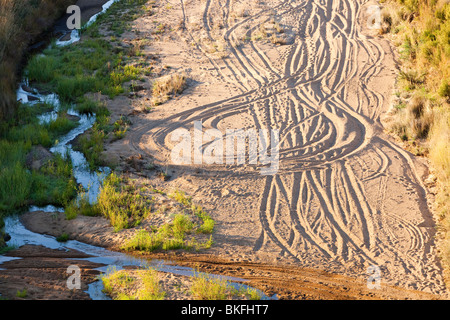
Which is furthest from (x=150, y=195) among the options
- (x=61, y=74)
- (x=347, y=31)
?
(x=347, y=31)

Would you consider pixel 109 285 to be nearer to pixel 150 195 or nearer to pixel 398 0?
pixel 150 195

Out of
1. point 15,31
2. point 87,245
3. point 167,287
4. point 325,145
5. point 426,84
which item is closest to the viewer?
point 167,287

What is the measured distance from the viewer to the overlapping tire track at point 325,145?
28.1ft

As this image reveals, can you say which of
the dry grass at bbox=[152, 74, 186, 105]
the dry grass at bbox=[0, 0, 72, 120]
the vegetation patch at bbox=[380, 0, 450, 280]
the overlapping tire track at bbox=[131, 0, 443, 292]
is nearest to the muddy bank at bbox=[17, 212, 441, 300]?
the overlapping tire track at bbox=[131, 0, 443, 292]

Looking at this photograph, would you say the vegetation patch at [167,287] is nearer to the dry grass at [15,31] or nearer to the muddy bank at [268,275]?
the muddy bank at [268,275]

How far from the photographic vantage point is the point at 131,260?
838 centimetres

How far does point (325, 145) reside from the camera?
11.8 meters

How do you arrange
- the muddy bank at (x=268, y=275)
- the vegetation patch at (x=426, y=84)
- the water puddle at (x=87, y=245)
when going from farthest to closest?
the vegetation patch at (x=426, y=84) < the water puddle at (x=87, y=245) < the muddy bank at (x=268, y=275)

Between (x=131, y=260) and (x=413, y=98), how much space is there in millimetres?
8693

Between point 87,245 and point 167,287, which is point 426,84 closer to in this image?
point 167,287

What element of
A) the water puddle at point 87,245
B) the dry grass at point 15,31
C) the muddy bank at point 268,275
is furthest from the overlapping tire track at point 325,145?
the dry grass at point 15,31

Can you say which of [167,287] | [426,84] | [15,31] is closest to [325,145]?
[426,84]

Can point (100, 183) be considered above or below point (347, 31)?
below

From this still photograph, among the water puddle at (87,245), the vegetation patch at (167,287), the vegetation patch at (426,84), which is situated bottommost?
the vegetation patch at (167,287)
